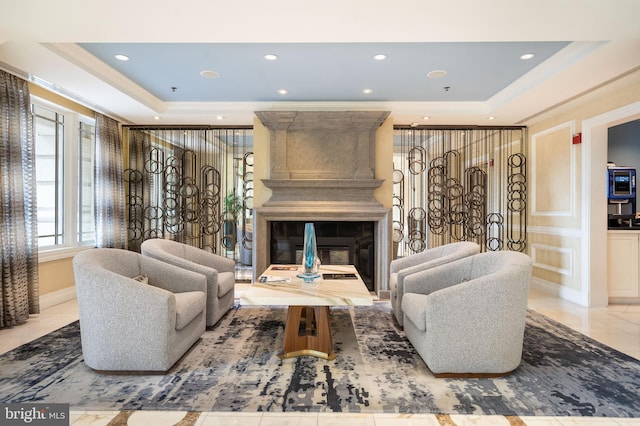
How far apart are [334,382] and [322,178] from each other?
3.15 meters

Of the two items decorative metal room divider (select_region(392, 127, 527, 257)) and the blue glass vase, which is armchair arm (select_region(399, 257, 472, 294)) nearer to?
the blue glass vase

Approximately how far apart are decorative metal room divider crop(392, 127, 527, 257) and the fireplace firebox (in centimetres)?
62

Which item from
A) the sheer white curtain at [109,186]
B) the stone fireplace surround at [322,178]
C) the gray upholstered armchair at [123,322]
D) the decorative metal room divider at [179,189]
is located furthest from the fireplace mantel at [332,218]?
the gray upholstered armchair at [123,322]

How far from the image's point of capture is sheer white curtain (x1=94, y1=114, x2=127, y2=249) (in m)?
5.05

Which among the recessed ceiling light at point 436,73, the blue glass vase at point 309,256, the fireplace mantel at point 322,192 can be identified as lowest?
the blue glass vase at point 309,256

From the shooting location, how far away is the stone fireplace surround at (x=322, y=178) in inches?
196

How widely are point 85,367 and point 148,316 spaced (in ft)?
2.28

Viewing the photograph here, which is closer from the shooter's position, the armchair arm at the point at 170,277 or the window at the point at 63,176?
the armchair arm at the point at 170,277

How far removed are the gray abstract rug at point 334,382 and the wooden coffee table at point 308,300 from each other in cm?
12

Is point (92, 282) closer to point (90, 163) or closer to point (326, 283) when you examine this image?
point (326, 283)

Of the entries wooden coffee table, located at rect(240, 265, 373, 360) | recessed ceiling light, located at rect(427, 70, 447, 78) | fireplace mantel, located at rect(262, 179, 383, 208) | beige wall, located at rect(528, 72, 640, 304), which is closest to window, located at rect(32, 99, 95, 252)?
fireplace mantel, located at rect(262, 179, 383, 208)

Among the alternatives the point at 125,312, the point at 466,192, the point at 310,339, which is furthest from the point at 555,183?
the point at 125,312

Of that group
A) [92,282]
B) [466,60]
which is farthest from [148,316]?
[466,60]

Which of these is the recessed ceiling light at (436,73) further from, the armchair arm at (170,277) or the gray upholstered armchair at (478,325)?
the armchair arm at (170,277)
